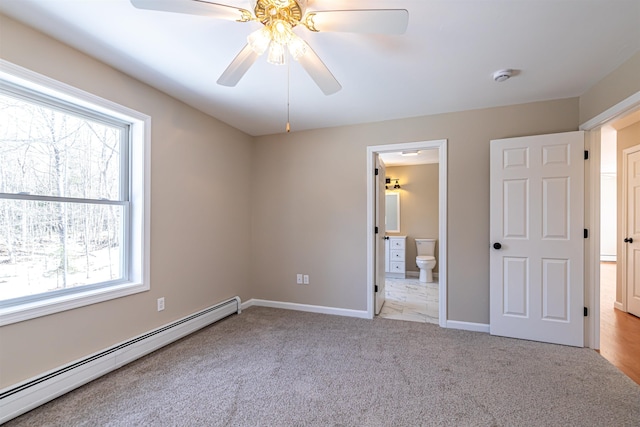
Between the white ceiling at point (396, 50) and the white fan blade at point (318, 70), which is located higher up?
the white ceiling at point (396, 50)

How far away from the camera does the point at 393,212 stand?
6109 mm

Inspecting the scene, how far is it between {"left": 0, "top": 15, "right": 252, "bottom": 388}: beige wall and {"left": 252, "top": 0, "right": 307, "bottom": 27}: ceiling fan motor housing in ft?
5.03

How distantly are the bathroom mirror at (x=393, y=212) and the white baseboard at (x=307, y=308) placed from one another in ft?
9.87

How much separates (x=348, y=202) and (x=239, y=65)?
2.15m

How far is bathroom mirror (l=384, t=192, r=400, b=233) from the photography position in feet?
19.9

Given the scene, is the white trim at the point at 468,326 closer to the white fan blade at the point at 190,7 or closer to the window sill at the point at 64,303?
the window sill at the point at 64,303

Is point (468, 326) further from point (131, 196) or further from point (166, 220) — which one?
point (131, 196)

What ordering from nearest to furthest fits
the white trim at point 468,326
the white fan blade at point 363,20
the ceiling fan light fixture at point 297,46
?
the white fan blade at point 363,20, the ceiling fan light fixture at point 297,46, the white trim at point 468,326

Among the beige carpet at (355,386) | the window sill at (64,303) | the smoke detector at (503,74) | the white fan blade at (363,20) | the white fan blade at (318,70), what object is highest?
the smoke detector at (503,74)

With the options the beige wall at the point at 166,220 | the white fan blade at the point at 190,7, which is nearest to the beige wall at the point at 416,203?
the beige wall at the point at 166,220

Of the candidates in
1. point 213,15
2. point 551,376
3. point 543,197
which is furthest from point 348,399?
point 543,197

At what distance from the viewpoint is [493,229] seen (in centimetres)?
288

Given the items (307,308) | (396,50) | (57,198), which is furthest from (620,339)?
(57,198)

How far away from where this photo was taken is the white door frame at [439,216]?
3117 mm
